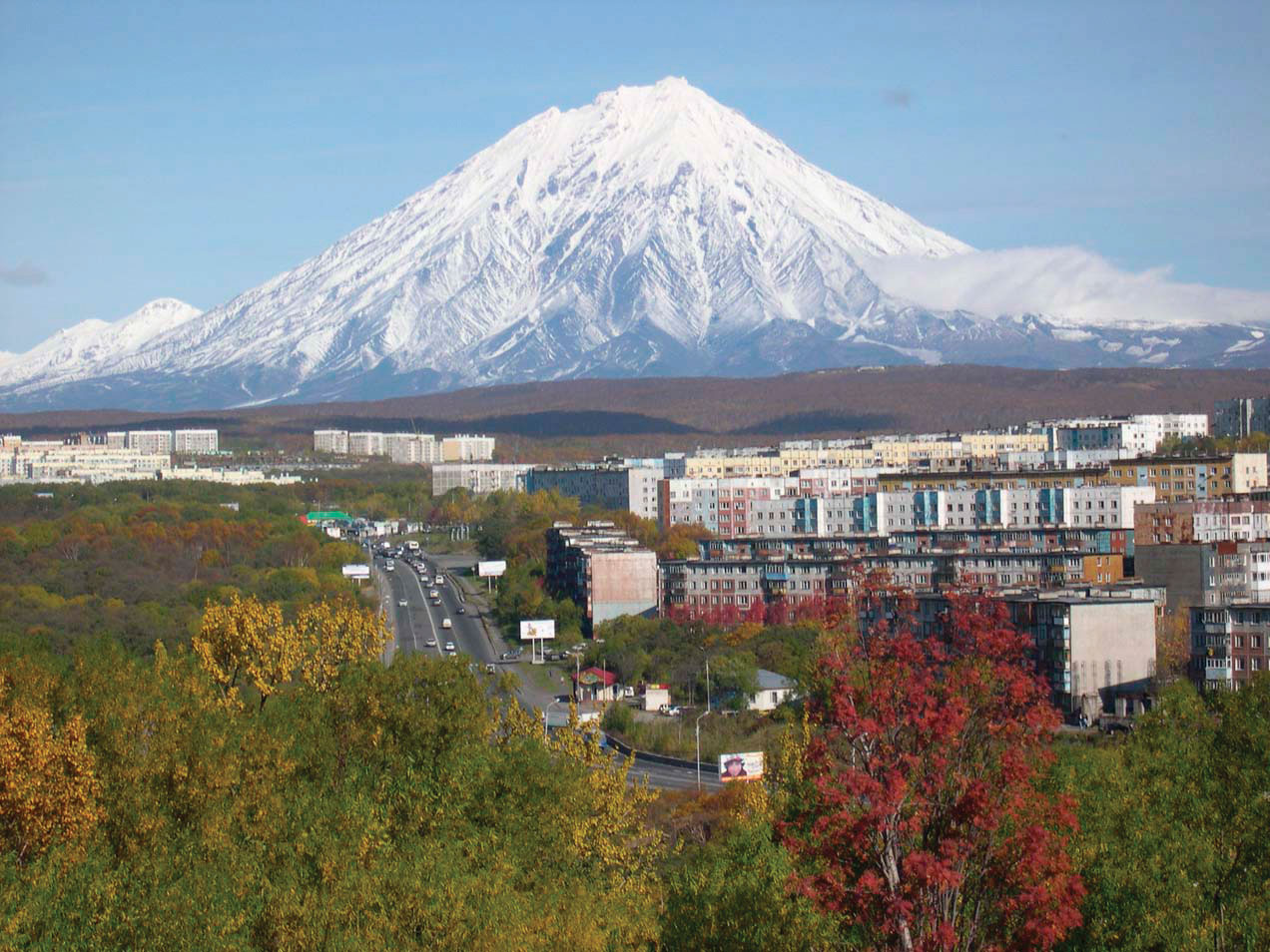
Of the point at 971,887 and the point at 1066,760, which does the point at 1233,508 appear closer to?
the point at 1066,760

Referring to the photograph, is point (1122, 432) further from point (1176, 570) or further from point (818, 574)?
point (1176, 570)

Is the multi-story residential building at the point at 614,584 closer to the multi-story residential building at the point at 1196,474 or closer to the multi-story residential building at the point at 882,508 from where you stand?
the multi-story residential building at the point at 882,508

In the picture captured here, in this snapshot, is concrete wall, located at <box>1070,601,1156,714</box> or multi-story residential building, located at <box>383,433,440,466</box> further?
multi-story residential building, located at <box>383,433,440,466</box>

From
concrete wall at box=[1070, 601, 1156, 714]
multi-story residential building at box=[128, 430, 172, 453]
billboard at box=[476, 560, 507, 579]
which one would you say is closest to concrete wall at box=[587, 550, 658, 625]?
billboard at box=[476, 560, 507, 579]

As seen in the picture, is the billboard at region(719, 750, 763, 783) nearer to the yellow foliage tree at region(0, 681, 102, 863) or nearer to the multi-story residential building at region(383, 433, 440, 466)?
the yellow foliage tree at region(0, 681, 102, 863)

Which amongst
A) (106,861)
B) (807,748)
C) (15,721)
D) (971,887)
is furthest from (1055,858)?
(15,721)

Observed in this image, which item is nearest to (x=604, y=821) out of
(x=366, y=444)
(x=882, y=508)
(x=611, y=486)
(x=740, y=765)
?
(x=740, y=765)
